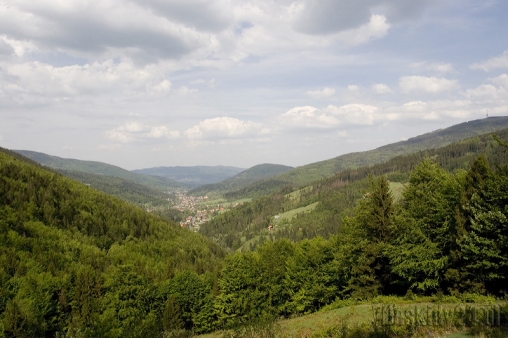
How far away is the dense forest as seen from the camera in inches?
1126

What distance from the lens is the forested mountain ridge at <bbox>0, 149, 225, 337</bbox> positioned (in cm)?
5059

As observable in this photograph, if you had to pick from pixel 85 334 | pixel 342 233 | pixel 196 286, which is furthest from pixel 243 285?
pixel 85 334

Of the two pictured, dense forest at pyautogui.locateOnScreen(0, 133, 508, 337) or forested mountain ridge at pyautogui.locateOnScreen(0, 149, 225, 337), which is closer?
dense forest at pyautogui.locateOnScreen(0, 133, 508, 337)

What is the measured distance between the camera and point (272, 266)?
5625 cm

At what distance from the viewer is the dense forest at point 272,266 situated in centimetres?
2860

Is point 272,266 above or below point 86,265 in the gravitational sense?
above

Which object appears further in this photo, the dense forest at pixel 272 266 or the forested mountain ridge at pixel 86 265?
the forested mountain ridge at pixel 86 265

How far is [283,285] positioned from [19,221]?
80088 mm

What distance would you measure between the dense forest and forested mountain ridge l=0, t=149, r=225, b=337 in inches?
10.2

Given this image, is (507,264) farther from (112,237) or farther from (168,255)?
(112,237)

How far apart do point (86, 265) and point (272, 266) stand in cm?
5500

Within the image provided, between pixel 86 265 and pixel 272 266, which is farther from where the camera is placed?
pixel 86 265

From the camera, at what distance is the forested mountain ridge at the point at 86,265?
5059 centimetres

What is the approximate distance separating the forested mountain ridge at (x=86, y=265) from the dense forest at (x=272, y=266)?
0.26 m
